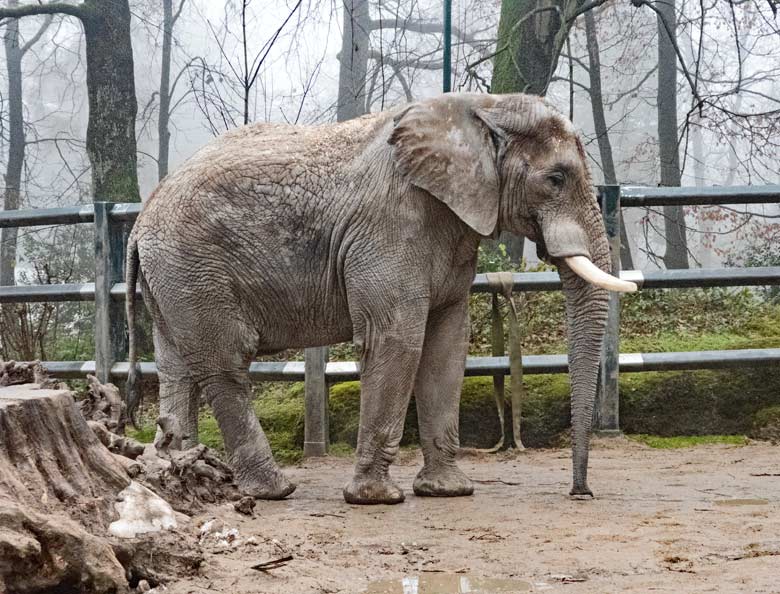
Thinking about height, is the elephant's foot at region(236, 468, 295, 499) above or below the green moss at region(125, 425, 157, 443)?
above

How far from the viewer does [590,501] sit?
5512 mm

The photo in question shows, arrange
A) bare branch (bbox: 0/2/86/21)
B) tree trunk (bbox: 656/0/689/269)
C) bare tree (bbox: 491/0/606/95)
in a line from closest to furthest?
bare tree (bbox: 491/0/606/95), bare branch (bbox: 0/2/86/21), tree trunk (bbox: 656/0/689/269)

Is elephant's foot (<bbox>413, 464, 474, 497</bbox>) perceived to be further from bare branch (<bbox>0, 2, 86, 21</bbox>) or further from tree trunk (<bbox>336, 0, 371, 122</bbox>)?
bare branch (<bbox>0, 2, 86, 21</bbox>)

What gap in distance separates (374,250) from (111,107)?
313 inches

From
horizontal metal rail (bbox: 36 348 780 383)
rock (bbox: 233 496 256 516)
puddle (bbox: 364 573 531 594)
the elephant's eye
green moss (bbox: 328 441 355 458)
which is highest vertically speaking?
the elephant's eye

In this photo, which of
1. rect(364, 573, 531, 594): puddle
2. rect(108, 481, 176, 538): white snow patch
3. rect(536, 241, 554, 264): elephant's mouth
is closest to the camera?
rect(108, 481, 176, 538): white snow patch

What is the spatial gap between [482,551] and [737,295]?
7.19m

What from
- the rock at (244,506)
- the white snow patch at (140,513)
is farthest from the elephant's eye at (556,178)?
the white snow patch at (140,513)

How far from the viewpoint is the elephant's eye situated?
18.4 ft

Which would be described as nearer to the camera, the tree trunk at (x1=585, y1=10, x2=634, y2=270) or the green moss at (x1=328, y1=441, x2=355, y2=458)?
the green moss at (x1=328, y1=441, x2=355, y2=458)

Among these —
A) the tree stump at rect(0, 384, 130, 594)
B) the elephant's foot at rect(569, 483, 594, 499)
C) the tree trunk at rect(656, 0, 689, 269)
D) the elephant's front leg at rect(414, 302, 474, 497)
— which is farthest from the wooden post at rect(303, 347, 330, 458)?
the tree trunk at rect(656, 0, 689, 269)

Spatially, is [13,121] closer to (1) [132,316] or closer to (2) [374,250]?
(1) [132,316]

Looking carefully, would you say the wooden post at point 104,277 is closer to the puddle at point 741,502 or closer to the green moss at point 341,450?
the green moss at point 341,450

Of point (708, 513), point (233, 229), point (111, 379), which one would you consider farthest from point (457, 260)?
Result: point (111, 379)
